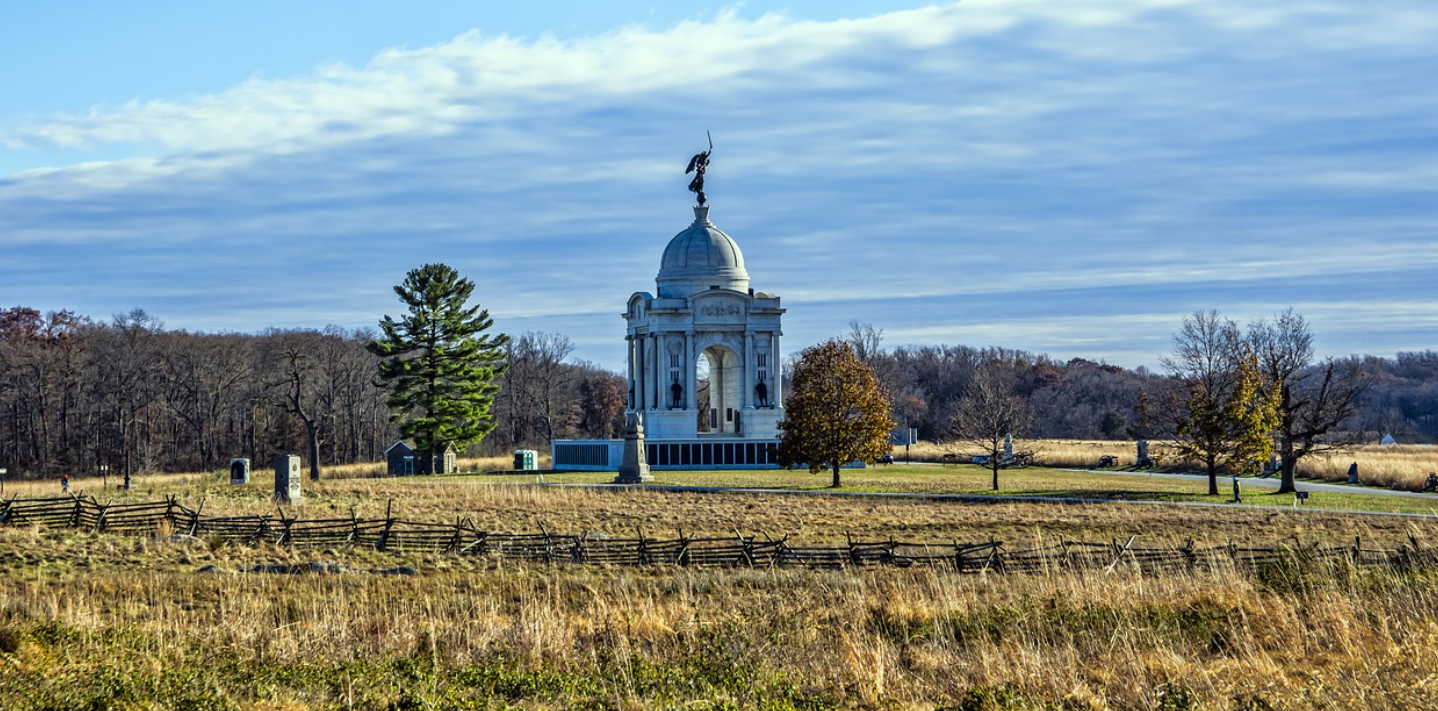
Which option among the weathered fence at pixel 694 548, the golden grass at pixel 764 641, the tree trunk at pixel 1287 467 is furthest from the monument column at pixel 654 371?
the golden grass at pixel 764 641

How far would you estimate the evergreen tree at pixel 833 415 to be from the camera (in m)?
62.6

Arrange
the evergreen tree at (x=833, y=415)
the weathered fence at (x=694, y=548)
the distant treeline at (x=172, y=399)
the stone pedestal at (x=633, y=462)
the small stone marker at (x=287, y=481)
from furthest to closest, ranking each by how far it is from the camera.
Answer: the distant treeline at (x=172, y=399), the evergreen tree at (x=833, y=415), the stone pedestal at (x=633, y=462), the small stone marker at (x=287, y=481), the weathered fence at (x=694, y=548)

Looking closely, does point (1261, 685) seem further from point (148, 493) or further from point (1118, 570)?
point (148, 493)

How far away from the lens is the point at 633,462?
6184 cm

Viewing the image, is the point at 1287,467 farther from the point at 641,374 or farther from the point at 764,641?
the point at 641,374

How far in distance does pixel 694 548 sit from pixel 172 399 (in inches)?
2883

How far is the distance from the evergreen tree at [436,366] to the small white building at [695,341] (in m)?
6.03

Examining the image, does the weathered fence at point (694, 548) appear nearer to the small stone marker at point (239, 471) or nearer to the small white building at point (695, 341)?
the small stone marker at point (239, 471)

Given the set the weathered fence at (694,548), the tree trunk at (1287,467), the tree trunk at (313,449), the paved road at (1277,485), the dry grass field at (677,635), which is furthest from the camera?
the tree trunk at (313,449)

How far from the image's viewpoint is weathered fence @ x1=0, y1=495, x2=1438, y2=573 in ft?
86.8

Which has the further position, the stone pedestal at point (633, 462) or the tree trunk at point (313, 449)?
the tree trunk at point (313, 449)

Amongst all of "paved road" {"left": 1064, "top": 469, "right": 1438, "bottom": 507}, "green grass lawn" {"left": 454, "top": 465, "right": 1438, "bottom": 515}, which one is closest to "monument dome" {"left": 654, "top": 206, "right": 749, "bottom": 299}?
"green grass lawn" {"left": 454, "top": 465, "right": 1438, "bottom": 515}

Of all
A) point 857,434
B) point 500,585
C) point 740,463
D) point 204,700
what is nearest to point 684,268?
point 740,463

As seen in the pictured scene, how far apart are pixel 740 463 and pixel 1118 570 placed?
50.4m
